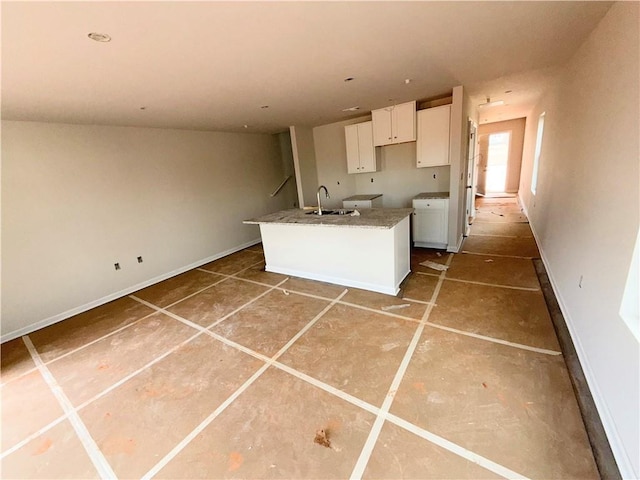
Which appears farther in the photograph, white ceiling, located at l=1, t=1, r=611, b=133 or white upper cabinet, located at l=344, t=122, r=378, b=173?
white upper cabinet, located at l=344, t=122, r=378, b=173

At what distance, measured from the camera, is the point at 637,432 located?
1200 millimetres

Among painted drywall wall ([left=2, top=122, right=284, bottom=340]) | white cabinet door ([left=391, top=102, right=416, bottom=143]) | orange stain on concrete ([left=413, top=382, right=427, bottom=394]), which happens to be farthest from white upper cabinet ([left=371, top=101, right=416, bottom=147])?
orange stain on concrete ([left=413, top=382, right=427, bottom=394])

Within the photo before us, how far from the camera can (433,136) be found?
4.13 m

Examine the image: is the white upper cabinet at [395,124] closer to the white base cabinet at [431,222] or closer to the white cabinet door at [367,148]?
the white cabinet door at [367,148]

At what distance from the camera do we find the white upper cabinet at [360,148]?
4793mm

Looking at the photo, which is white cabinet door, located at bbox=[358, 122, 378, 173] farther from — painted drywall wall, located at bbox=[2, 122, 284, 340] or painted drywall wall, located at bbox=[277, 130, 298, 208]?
painted drywall wall, located at bbox=[2, 122, 284, 340]

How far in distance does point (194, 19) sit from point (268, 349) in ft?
7.92

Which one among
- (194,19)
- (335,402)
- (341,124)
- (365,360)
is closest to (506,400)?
(365,360)

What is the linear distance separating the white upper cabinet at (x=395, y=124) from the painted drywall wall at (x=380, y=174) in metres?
0.48

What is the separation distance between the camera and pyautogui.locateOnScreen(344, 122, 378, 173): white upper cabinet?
4793 millimetres

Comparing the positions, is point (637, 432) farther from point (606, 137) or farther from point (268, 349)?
point (268, 349)

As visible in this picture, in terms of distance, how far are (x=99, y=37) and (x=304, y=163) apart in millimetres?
4142

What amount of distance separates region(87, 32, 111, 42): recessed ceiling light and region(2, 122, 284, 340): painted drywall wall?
2469 mm

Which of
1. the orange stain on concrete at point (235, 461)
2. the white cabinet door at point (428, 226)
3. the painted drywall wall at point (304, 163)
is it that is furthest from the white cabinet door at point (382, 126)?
the orange stain on concrete at point (235, 461)
